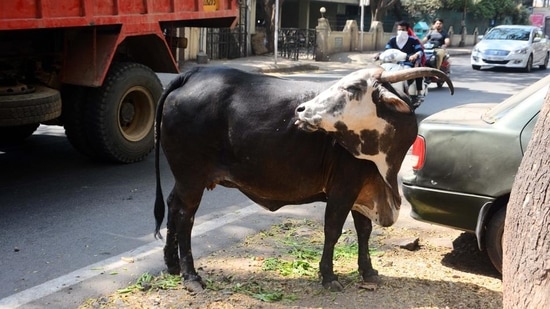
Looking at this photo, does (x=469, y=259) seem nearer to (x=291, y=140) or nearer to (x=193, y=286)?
(x=291, y=140)

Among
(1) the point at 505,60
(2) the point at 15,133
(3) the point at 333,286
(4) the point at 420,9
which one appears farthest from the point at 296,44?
(3) the point at 333,286

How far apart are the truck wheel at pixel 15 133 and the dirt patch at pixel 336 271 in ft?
14.8

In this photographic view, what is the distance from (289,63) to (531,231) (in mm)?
20262

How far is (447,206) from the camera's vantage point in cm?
450

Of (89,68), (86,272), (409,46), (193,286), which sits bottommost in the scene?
(86,272)

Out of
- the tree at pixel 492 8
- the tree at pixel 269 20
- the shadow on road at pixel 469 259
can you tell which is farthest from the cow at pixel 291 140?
the tree at pixel 492 8

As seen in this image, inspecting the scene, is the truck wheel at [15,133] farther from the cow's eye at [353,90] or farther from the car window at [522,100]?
the car window at [522,100]

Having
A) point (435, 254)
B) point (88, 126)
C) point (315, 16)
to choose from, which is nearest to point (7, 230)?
point (88, 126)

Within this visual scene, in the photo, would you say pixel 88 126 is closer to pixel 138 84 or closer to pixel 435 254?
pixel 138 84

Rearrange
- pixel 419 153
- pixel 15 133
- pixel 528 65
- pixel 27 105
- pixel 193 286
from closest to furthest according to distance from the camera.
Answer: pixel 193 286
pixel 419 153
pixel 27 105
pixel 15 133
pixel 528 65

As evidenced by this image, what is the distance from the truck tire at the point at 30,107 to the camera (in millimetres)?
6342

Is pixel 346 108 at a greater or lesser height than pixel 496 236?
greater

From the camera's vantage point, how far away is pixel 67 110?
7.57 metres

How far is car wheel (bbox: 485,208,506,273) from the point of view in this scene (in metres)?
4.36
